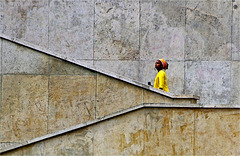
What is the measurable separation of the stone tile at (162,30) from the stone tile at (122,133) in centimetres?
436

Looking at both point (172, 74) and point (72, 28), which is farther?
point (72, 28)

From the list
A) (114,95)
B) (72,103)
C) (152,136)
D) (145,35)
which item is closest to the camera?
(152,136)

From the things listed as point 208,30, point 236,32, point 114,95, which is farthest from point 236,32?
point 114,95

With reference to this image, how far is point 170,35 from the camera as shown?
12.8 meters

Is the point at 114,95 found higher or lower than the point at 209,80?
lower

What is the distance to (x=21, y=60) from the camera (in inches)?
375

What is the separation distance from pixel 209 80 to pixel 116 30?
10.0 feet

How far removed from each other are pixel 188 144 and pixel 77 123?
93.0 inches

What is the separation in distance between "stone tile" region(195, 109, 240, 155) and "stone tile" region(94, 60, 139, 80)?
14.6ft

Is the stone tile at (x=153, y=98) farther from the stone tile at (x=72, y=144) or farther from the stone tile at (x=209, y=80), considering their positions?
the stone tile at (x=209, y=80)

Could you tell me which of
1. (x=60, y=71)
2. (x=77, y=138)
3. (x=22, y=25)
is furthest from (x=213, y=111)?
(x=22, y=25)

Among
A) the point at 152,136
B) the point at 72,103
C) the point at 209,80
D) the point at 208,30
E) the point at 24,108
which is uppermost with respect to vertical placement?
the point at 208,30

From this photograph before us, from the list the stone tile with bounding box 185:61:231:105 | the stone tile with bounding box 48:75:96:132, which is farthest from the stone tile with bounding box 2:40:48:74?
the stone tile with bounding box 185:61:231:105

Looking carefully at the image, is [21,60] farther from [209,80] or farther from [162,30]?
[209,80]
